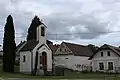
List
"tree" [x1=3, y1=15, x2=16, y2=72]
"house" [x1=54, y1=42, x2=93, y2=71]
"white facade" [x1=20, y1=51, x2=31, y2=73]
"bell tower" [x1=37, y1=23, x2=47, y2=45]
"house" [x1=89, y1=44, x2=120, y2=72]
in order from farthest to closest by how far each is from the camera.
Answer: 1. "house" [x1=54, y1=42, x2=93, y2=71]
2. "house" [x1=89, y1=44, x2=120, y2=72]
3. "bell tower" [x1=37, y1=23, x2=47, y2=45]
4. "white facade" [x1=20, y1=51, x2=31, y2=73]
5. "tree" [x1=3, y1=15, x2=16, y2=72]

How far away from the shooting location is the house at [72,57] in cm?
6600

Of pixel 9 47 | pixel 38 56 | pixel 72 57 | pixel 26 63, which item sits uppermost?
pixel 9 47

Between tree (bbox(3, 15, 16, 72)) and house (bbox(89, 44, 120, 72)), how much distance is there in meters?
19.8

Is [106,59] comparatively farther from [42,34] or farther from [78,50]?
[42,34]

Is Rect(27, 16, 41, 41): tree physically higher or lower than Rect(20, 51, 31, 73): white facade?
higher

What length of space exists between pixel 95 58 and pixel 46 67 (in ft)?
51.0

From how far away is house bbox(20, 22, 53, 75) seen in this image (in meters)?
51.3

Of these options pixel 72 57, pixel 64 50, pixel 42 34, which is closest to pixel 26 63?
pixel 42 34

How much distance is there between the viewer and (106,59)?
2421 inches

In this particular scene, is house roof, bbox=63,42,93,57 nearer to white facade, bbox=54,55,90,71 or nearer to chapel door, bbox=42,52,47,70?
white facade, bbox=54,55,90,71

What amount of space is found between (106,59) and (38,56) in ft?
54.9

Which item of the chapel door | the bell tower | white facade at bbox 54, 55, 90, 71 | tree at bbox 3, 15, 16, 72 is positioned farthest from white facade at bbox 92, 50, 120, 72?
tree at bbox 3, 15, 16, 72

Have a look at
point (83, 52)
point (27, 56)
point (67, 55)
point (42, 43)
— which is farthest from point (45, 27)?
point (83, 52)

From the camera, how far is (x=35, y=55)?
51.7m
